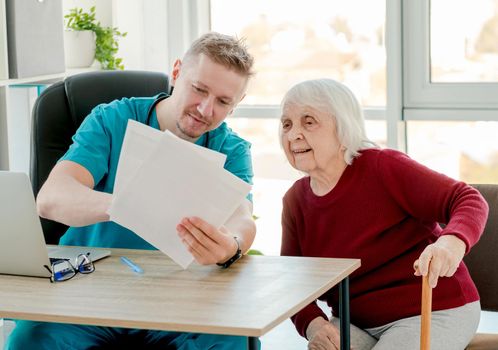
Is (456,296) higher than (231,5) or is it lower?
lower

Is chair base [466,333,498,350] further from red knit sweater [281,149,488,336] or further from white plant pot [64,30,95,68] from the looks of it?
white plant pot [64,30,95,68]

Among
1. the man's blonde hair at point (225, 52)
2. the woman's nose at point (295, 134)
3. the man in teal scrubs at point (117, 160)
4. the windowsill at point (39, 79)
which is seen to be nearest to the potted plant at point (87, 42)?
the windowsill at point (39, 79)

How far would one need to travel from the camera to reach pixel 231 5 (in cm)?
386

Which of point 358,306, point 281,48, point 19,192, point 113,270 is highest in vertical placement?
point 281,48

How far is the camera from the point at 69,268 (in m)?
2.02

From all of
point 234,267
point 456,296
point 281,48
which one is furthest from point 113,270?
point 281,48

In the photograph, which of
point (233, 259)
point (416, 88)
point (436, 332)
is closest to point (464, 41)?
point (416, 88)

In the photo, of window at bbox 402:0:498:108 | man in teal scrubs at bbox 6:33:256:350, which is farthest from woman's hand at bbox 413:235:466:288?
window at bbox 402:0:498:108

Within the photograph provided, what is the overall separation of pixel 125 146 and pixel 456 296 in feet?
3.14

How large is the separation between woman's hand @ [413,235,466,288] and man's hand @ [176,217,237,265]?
1.44 ft

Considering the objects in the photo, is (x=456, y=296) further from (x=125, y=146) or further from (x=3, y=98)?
(x=3, y=98)

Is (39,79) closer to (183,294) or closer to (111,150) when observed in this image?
(111,150)

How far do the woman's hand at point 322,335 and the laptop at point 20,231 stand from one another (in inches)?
28.4

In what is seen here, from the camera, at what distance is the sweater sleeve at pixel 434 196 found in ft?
A: 7.08
